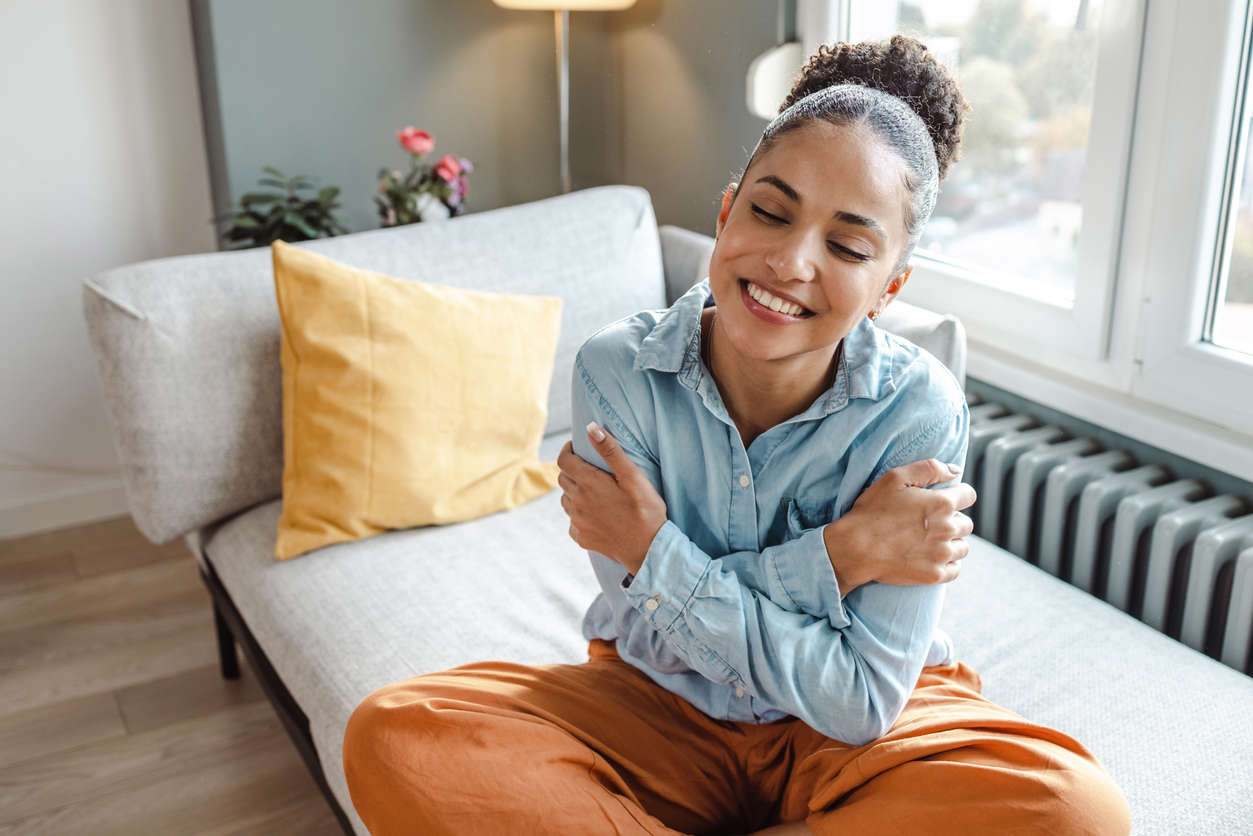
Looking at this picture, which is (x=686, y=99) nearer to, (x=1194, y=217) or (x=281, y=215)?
(x=281, y=215)

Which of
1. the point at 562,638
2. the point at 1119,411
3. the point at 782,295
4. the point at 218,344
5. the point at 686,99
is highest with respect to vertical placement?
the point at 686,99

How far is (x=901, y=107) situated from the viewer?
104 cm

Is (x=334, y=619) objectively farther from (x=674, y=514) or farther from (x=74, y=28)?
(x=74, y=28)

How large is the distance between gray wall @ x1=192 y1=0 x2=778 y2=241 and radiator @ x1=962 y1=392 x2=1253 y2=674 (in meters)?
0.89

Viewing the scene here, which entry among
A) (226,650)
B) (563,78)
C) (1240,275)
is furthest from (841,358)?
(563,78)

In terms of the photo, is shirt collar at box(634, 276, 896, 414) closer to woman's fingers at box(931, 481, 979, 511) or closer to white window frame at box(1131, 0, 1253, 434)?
woman's fingers at box(931, 481, 979, 511)

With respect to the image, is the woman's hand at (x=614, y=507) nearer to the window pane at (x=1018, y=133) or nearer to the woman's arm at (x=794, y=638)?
the woman's arm at (x=794, y=638)

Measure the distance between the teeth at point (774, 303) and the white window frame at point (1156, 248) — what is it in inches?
33.5

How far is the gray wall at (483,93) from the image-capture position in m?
2.44

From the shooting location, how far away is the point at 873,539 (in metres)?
1.03

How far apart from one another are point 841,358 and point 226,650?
1.40 meters

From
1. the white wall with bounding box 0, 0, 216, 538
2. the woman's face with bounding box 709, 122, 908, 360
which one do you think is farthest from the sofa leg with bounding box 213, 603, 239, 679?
the woman's face with bounding box 709, 122, 908, 360

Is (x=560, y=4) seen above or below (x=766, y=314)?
above

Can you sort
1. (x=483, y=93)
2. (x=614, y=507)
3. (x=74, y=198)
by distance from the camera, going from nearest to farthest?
(x=614, y=507)
(x=74, y=198)
(x=483, y=93)
